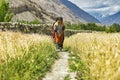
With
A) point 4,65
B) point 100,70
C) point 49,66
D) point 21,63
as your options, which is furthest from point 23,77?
point 49,66

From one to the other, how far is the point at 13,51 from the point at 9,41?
40.1 inches

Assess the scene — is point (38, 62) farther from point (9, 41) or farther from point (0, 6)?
point (0, 6)

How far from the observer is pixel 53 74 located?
41.3 ft

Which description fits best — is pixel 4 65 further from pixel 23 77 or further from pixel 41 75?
pixel 41 75

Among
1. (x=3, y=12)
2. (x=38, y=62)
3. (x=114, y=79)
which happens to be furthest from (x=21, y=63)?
(x=3, y=12)

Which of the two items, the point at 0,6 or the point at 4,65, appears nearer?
the point at 4,65

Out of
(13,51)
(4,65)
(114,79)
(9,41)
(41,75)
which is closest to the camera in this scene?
(114,79)

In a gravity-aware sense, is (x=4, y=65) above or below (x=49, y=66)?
above

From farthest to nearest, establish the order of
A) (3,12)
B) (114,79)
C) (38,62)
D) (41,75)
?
1. (3,12)
2. (38,62)
3. (41,75)
4. (114,79)

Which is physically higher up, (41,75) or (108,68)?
(108,68)

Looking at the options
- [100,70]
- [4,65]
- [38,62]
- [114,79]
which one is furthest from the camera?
[38,62]

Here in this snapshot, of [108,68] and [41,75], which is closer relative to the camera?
[108,68]

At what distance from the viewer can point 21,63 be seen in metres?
10.4

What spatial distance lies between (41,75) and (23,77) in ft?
8.85
